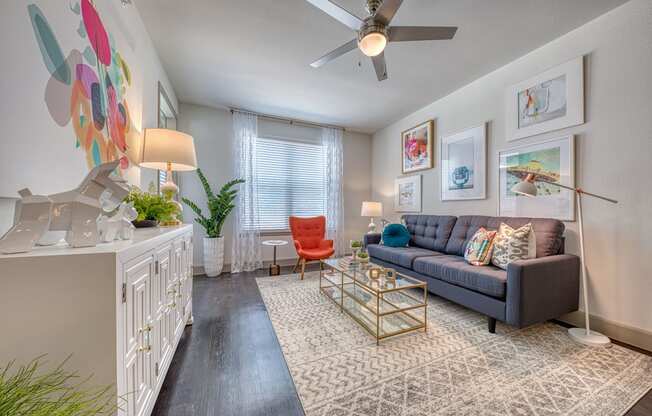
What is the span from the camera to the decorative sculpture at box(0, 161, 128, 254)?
0.77 meters

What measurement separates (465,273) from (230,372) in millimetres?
2052

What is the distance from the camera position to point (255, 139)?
4145mm

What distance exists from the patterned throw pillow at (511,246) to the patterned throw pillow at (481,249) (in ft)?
0.19

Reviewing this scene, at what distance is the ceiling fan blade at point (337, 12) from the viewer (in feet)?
5.06

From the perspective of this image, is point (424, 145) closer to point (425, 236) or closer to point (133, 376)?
point (425, 236)

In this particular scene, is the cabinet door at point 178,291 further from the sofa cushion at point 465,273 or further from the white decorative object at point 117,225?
the sofa cushion at point 465,273

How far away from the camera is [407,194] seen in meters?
4.23

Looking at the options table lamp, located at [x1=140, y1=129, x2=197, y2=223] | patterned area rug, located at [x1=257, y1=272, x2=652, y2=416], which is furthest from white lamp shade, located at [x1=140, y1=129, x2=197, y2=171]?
patterned area rug, located at [x1=257, y1=272, x2=652, y2=416]

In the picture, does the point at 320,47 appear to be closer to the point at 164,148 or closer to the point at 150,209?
the point at 164,148

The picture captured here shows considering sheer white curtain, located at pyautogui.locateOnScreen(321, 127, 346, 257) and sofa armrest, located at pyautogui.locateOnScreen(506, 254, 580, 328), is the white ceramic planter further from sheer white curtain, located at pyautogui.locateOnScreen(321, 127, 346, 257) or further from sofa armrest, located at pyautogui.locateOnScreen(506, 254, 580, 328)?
sofa armrest, located at pyautogui.locateOnScreen(506, 254, 580, 328)

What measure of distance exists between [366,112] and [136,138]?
325 centimetres

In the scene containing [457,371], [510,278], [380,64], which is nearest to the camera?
[457,371]

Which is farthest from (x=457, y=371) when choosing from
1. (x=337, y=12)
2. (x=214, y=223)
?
(x=214, y=223)

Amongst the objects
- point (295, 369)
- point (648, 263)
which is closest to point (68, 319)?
point (295, 369)
